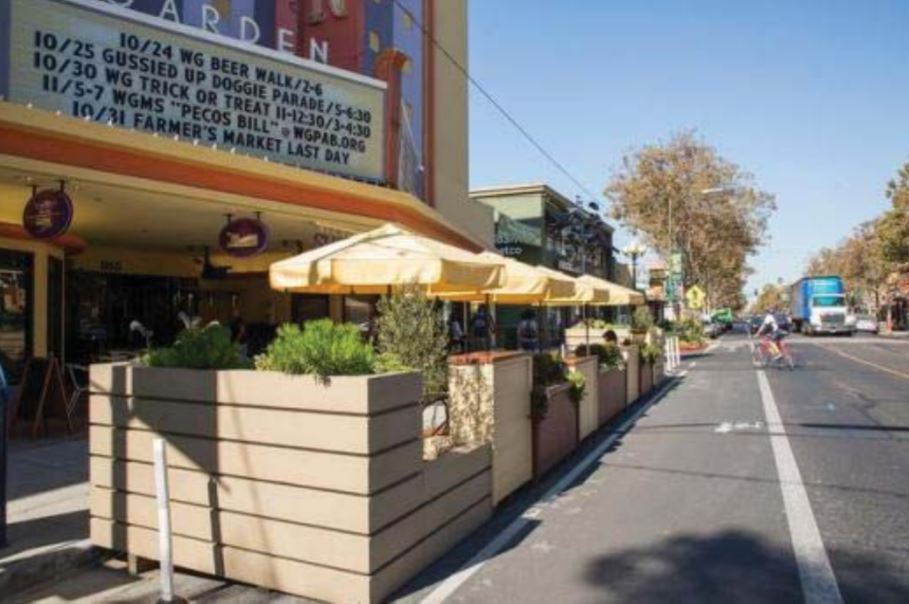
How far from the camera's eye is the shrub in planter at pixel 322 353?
5234 mm

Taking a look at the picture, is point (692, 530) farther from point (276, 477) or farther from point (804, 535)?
point (276, 477)

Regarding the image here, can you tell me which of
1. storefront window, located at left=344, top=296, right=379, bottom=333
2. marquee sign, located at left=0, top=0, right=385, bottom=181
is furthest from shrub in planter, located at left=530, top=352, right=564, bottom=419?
storefront window, located at left=344, top=296, right=379, bottom=333

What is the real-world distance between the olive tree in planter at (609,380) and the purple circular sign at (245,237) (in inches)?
217


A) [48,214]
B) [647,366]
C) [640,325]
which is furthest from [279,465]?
[640,325]

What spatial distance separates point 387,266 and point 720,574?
12.6ft

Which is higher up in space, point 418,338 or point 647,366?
point 418,338

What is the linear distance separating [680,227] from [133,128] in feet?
135

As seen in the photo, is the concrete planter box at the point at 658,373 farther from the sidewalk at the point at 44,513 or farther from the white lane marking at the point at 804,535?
the sidewalk at the point at 44,513

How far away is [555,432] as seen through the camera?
9.29 m

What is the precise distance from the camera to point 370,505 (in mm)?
4930

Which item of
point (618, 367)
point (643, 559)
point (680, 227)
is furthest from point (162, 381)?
point (680, 227)

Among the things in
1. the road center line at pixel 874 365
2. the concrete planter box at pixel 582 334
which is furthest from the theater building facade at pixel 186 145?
the road center line at pixel 874 365

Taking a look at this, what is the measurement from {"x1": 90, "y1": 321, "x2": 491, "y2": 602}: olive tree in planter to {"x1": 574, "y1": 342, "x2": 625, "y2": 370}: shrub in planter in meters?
7.83

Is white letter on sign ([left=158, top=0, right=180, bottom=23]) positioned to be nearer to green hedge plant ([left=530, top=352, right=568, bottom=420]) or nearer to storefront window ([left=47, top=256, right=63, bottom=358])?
storefront window ([left=47, top=256, right=63, bottom=358])
